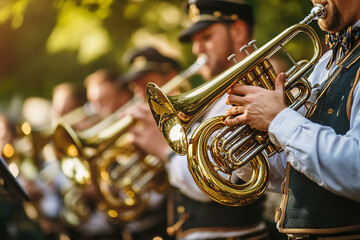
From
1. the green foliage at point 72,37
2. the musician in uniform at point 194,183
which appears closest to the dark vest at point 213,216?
the musician in uniform at point 194,183

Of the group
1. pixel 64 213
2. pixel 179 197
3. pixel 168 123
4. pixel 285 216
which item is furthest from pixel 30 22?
pixel 285 216

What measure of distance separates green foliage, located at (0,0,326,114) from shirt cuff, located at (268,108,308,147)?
11.5ft

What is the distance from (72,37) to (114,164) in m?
3.11

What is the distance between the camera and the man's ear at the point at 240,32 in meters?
3.75

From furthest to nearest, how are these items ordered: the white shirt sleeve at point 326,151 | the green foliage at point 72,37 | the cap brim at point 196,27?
the green foliage at point 72,37
the cap brim at point 196,27
the white shirt sleeve at point 326,151

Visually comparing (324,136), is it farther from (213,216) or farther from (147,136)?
(147,136)

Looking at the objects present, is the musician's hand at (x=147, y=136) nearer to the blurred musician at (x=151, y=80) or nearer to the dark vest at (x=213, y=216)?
the dark vest at (x=213, y=216)

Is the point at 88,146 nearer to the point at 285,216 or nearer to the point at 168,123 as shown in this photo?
the point at 168,123

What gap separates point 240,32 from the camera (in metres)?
3.77

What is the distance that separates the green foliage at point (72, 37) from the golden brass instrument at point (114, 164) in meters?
1.30

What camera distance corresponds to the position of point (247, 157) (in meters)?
2.40

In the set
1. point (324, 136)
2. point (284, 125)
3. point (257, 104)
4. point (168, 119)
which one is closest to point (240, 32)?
point (168, 119)

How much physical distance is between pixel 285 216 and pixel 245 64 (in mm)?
689

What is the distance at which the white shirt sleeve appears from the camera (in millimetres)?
1968
